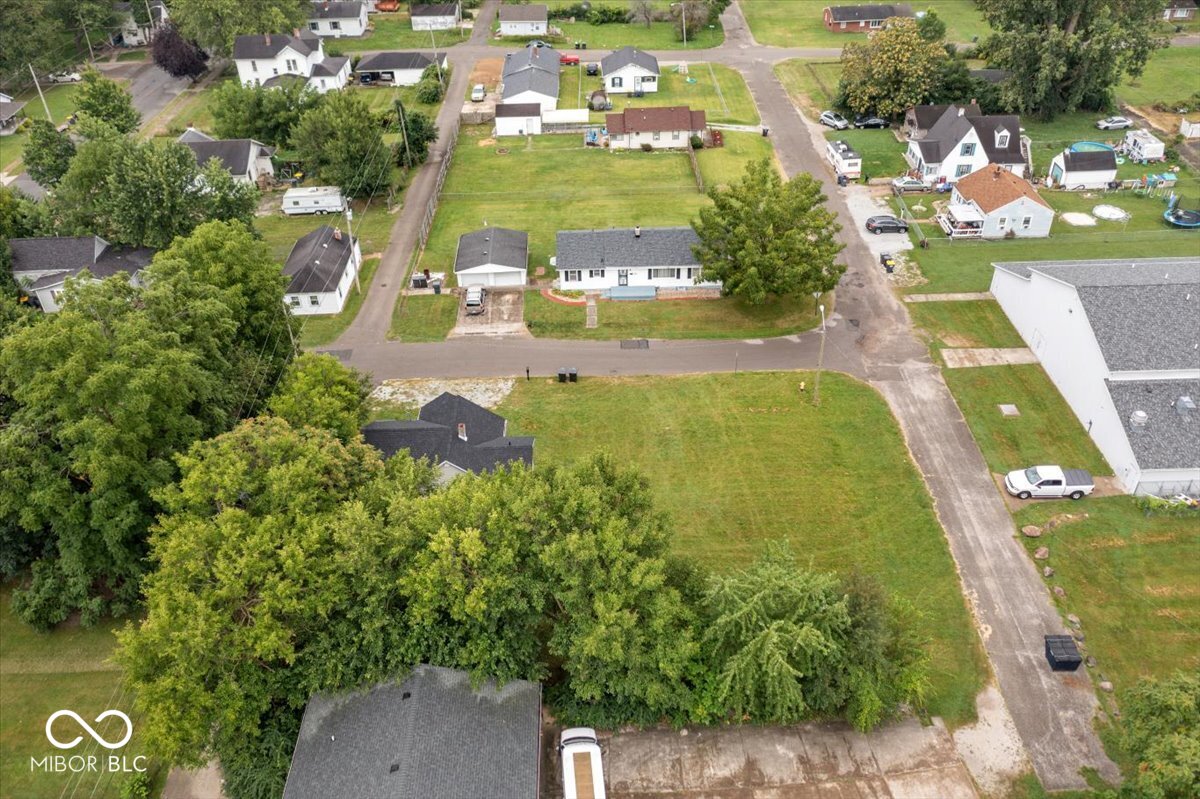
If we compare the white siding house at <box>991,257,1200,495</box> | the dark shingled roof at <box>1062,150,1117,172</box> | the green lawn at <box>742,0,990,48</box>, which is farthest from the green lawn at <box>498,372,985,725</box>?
the green lawn at <box>742,0,990,48</box>

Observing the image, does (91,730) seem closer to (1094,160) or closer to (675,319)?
(675,319)

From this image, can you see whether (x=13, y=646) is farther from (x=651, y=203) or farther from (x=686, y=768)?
(x=651, y=203)

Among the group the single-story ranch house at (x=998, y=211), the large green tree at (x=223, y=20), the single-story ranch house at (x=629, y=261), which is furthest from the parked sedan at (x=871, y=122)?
the large green tree at (x=223, y=20)

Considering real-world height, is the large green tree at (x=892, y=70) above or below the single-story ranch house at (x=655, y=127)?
above

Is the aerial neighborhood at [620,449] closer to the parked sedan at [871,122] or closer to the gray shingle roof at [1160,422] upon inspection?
the gray shingle roof at [1160,422]

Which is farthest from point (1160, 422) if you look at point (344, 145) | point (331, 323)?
point (344, 145)

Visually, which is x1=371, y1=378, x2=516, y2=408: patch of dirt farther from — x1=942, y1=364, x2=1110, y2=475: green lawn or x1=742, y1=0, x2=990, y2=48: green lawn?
x1=742, y1=0, x2=990, y2=48: green lawn
